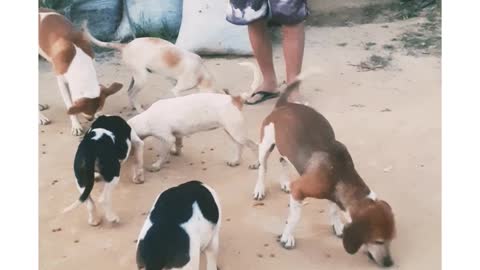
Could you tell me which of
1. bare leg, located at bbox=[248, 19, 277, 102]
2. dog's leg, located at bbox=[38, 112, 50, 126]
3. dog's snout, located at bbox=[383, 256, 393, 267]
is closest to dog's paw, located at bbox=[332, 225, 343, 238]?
dog's snout, located at bbox=[383, 256, 393, 267]

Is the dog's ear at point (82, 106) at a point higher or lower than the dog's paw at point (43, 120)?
higher

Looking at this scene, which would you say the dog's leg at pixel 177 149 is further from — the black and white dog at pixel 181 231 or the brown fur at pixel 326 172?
the black and white dog at pixel 181 231

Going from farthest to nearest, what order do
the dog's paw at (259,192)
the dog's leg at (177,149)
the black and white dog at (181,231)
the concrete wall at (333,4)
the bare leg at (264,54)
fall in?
the concrete wall at (333,4)
the bare leg at (264,54)
the dog's leg at (177,149)
the dog's paw at (259,192)
the black and white dog at (181,231)

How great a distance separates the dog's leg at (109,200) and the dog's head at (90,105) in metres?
0.73

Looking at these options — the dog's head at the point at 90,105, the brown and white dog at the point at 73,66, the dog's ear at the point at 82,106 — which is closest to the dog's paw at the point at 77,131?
the brown and white dog at the point at 73,66

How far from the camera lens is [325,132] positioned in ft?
10.2

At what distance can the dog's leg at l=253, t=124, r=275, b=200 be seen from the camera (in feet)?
10.8

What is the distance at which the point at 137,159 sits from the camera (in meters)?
3.61

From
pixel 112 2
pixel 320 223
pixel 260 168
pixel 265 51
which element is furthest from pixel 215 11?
pixel 320 223

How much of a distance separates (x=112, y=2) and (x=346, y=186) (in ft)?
10.7

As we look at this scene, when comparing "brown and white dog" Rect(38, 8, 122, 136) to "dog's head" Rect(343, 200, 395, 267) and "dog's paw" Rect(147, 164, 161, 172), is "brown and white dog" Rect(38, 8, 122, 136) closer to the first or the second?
"dog's paw" Rect(147, 164, 161, 172)

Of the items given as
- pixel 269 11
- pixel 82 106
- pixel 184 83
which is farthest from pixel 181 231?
pixel 269 11

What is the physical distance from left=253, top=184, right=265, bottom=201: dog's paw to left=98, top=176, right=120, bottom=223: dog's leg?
660mm

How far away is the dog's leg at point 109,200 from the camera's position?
3.20 m
